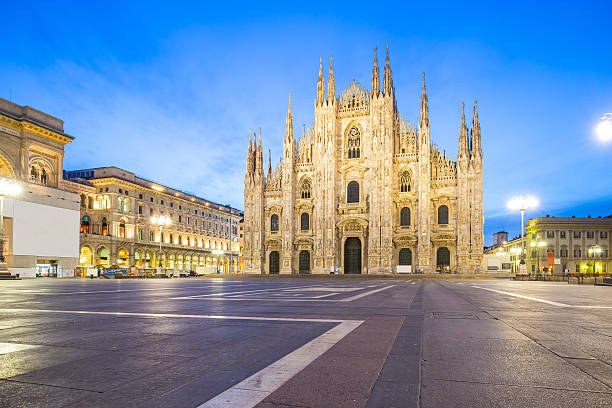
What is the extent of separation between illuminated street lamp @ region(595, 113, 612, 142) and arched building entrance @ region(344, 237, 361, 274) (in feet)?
128

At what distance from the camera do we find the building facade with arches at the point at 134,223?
60719mm

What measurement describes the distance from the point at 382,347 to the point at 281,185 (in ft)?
170

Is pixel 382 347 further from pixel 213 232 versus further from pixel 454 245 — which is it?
pixel 213 232

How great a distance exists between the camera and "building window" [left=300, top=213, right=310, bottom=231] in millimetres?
54344

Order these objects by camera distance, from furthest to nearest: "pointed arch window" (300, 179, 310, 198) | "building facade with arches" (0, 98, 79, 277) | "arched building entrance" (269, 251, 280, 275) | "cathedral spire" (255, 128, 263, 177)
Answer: "cathedral spire" (255, 128, 263, 177) → "arched building entrance" (269, 251, 280, 275) → "pointed arch window" (300, 179, 310, 198) → "building facade with arches" (0, 98, 79, 277)

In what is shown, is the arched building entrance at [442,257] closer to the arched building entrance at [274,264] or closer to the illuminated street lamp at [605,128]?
the arched building entrance at [274,264]

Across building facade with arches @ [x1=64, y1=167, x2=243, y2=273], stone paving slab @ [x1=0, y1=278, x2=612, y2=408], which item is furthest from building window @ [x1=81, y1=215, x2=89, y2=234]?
stone paving slab @ [x1=0, y1=278, x2=612, y2=408]

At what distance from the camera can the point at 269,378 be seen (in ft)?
9.46

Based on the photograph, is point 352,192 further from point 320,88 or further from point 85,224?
point 85,224

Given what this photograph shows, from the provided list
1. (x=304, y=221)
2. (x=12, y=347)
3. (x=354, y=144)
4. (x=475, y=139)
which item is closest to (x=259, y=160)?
(x=304, y=221)

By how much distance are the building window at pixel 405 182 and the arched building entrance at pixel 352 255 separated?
8.28 meters

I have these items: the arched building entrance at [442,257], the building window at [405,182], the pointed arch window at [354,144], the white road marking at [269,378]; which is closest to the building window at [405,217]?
the building window at [405,182]

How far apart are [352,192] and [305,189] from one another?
20.2ft

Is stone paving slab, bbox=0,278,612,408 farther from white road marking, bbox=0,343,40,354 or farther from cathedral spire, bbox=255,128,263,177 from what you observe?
cathedral spire, bbox=255,128,263,177
